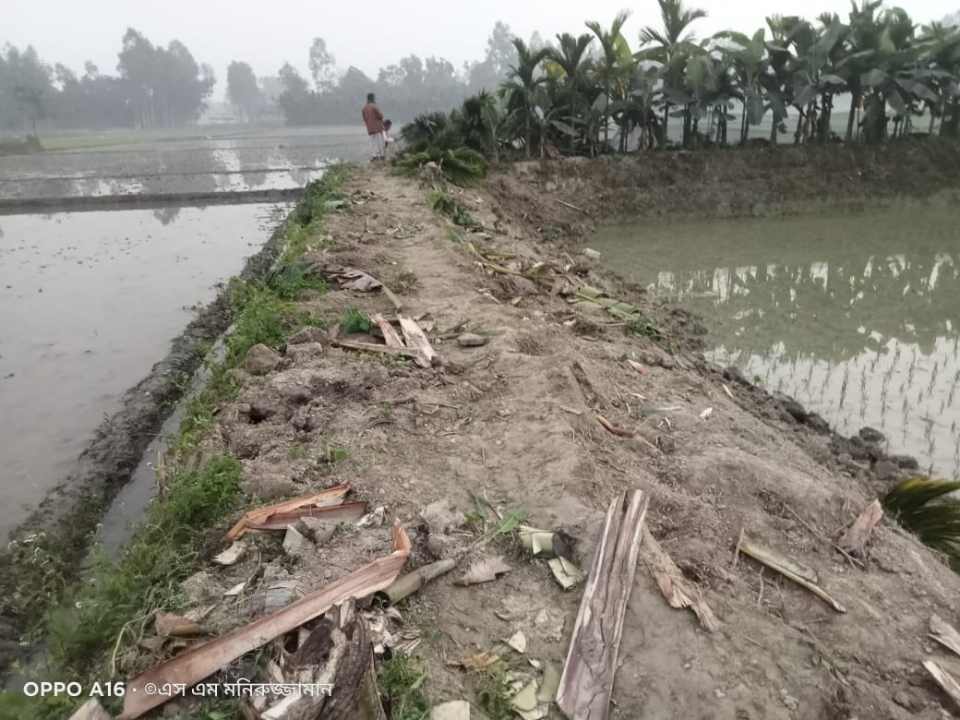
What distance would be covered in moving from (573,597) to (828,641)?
3.97 feet

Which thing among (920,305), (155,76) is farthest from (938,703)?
(155,76)

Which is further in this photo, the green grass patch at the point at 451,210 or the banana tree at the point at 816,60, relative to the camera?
the banana tree at the point at 816,60

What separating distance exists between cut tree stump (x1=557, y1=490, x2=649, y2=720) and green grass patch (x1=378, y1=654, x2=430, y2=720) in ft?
1.84

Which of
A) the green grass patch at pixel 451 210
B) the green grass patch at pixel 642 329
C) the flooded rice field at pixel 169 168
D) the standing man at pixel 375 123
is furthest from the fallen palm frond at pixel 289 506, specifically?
the flooded rice field at pixel 169 168

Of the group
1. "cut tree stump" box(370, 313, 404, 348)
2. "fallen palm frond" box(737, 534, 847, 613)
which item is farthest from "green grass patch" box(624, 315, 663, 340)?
"fallen palm frond" box(737, 534, 847, 613)

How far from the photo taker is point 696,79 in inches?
616

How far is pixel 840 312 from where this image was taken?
894cm

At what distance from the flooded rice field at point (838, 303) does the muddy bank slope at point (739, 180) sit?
0.91 meters

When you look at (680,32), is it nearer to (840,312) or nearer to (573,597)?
(840,312)

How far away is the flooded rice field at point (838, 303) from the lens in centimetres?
636

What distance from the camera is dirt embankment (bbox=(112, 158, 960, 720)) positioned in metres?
2.87

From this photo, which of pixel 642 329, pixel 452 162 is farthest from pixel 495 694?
pixel 452 162

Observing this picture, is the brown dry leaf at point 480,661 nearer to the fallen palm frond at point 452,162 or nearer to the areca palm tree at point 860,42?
the fallen palm frond at point 452,162

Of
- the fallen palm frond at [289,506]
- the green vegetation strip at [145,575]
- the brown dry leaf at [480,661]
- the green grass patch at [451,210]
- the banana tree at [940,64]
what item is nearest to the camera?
the brown dry leaf at [480,661]
